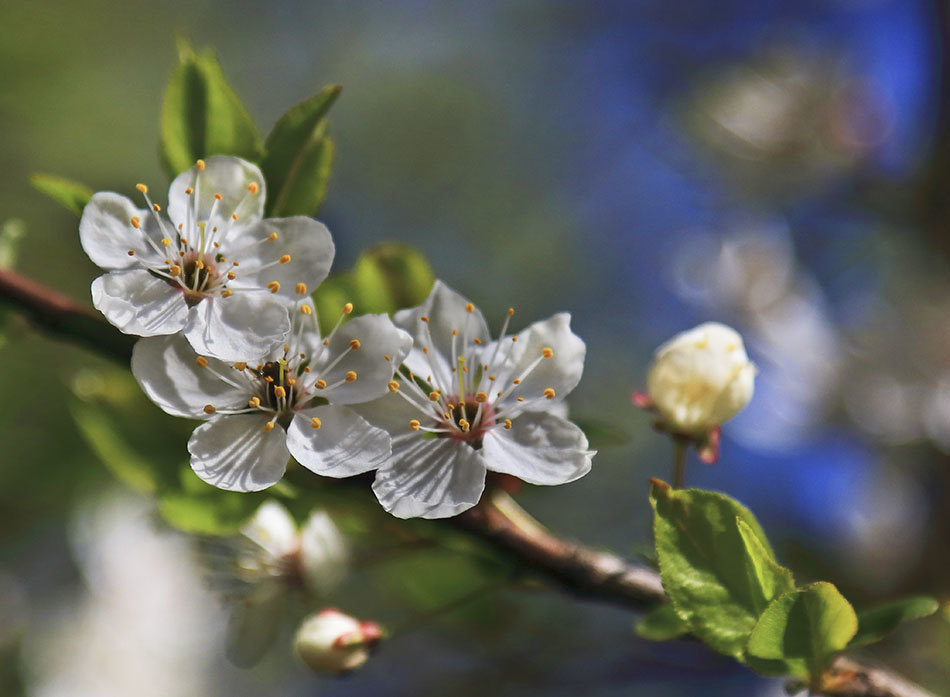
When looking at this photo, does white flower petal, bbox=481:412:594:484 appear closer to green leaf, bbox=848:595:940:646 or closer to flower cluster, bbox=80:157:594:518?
flower cluster, bbox=80:157:594:518

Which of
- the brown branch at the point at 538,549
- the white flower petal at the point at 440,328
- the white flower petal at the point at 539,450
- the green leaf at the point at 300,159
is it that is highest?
the green leaf at the point at 300,159

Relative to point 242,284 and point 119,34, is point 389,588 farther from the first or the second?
point 119,34

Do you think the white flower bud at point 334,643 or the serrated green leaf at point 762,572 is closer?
the serrated green leaf at point 762,572

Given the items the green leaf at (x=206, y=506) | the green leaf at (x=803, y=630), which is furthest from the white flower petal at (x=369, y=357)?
the green leaf at (x=803, y=630)

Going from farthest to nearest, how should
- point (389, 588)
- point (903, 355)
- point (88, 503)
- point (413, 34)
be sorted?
point (413, 34), point (903, 355), point (88, 503), point (389, 588)

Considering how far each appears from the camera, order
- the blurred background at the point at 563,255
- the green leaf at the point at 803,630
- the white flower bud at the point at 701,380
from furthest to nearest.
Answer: the blurred background at the point at 563,255 → the white flower bud at the point at 701,380 → the green leaf at the point at 803,630

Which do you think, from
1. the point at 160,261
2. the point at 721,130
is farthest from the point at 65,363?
the point at 721,130

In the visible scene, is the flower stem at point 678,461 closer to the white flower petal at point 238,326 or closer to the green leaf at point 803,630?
the green leaf at point 803,630
